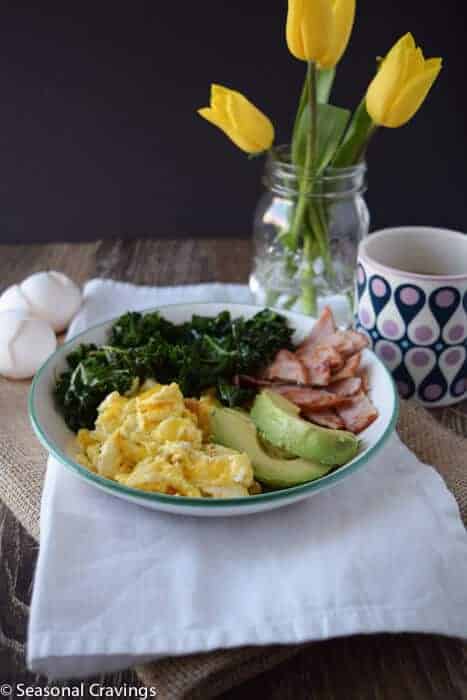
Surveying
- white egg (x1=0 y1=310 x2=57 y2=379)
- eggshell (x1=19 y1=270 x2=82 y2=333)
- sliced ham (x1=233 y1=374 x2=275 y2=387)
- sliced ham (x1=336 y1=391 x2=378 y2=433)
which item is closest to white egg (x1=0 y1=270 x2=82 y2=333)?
eggshell (x1=19 y1=270 x2=82 y2=333)

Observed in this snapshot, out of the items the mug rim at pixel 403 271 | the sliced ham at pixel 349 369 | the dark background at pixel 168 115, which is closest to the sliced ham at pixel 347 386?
the sliced ham at pixel 349 369

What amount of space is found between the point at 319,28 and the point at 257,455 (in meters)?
0.78

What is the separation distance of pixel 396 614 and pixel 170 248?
164 centimetres

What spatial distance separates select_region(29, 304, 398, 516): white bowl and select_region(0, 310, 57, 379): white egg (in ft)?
0.48

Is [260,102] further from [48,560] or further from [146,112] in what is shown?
[48,560]

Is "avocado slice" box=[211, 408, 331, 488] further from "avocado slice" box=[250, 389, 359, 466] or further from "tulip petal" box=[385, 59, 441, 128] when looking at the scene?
"tulip petal" box=[385, 59, 441, 128]

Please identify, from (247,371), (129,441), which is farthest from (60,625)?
(247,371)

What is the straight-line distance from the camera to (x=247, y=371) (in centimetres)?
150

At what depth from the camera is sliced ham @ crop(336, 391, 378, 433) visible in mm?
1339

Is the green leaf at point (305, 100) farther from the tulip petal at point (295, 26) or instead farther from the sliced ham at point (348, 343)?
the sliced ham at point (348, 343)

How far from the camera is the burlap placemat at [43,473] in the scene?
3.20 ft

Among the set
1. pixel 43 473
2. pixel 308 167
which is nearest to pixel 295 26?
pixel 308 167

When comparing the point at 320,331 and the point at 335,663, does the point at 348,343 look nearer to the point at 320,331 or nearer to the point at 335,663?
the point at 320,331

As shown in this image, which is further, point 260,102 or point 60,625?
point 260,102
